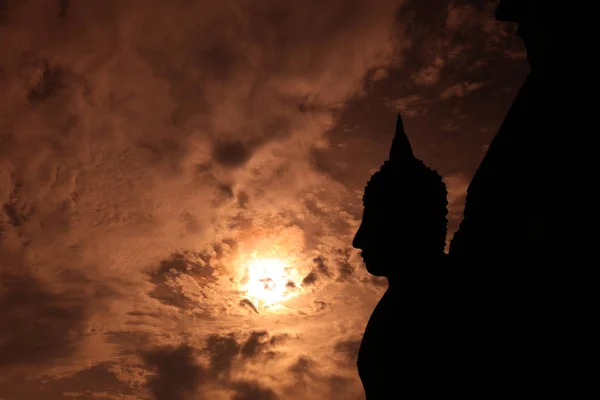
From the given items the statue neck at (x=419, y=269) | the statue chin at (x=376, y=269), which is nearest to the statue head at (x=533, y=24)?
the statue neck at (x=419, y=269)

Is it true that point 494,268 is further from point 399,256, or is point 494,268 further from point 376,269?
point 376,269

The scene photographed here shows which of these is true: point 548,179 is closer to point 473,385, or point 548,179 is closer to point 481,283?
point 481,283

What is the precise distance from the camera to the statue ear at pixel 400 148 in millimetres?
8195

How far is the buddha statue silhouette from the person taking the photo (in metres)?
7.12

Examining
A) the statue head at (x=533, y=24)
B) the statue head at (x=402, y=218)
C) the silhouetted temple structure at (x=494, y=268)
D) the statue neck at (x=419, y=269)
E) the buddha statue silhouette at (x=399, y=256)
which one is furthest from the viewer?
the statue head at (x=402, y=218)

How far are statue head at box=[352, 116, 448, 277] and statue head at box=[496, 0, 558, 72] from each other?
8.72 ft

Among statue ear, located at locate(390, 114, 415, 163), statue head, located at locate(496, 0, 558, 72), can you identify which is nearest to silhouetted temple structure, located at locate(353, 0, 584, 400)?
statue head, located at locate(496, 0, 558, 72)

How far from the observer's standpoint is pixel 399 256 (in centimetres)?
777

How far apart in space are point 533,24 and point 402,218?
11.3 ft

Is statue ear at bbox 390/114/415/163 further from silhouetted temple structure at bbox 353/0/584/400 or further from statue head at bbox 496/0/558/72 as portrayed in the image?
statue head at bbox 496/0/558/72

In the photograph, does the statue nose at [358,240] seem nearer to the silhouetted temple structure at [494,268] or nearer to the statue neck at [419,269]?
the silhouetted temple structure at [494,268]

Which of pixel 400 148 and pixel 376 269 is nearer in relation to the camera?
pixel 376 269

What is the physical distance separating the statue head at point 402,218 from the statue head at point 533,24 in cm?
266

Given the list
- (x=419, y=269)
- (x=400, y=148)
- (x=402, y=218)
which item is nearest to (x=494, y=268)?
(x=419, y=269)
